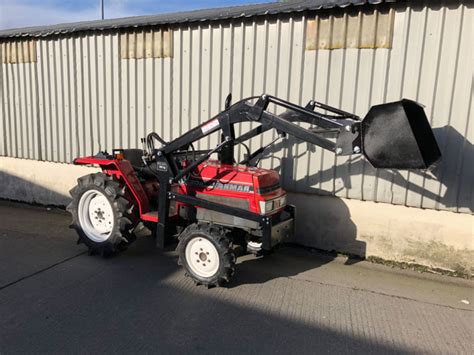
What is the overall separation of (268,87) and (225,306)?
2842mm

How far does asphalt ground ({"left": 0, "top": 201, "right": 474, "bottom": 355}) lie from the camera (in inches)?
120

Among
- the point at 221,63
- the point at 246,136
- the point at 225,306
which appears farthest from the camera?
the point at 221,63

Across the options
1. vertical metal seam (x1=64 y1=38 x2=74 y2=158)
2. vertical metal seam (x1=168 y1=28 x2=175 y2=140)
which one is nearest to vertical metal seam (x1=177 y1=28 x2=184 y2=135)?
vertical metal seam (x1=168 y1=28 x2=175 y2=140)

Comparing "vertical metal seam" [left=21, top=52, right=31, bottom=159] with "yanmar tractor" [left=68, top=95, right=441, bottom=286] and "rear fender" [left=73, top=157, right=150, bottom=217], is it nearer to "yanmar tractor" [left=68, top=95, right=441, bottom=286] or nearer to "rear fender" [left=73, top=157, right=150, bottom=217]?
"yanmar tractor" [left=68, top=95, right=441, bottom=286]

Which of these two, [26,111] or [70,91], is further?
[26,111]

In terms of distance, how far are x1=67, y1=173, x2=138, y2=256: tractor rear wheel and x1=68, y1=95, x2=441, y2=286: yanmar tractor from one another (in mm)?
11

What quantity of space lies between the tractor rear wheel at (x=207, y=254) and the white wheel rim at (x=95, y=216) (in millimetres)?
1197

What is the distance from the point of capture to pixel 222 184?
4.04 meters

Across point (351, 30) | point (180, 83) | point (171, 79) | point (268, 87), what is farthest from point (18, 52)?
point (351, 30)

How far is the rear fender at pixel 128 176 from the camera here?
4.46 metres

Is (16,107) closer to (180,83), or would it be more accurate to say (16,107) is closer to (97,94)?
(97,94)

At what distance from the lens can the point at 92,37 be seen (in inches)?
244

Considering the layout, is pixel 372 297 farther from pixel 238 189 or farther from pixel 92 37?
pixel 92 37

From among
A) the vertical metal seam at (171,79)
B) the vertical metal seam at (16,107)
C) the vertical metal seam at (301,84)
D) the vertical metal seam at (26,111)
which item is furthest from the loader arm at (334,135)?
the vertical metal seam at (16,107)
